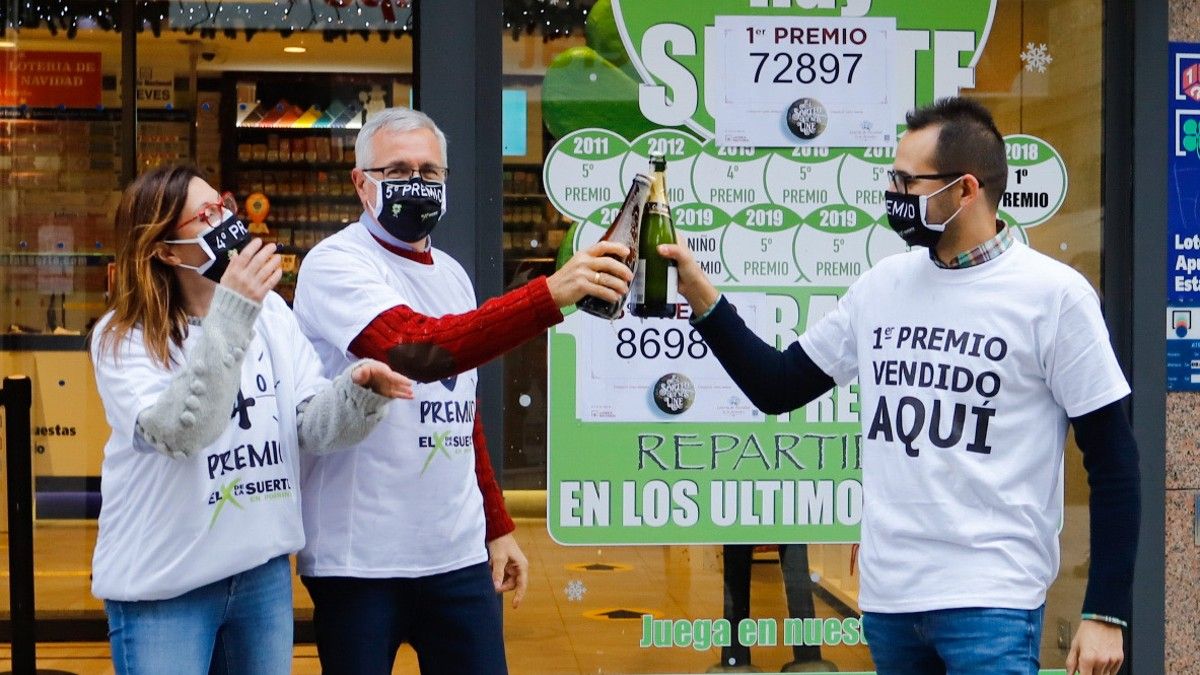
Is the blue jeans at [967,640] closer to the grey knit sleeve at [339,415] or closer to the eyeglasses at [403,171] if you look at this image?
the grey knit sleeve at [339,415]

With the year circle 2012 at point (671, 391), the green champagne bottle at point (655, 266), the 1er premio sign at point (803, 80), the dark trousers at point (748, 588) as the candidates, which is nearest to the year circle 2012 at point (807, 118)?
the 1er premio sign at point (803, 80)

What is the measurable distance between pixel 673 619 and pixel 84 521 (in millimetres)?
3357

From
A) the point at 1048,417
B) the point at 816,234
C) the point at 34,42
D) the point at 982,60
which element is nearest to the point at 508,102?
the point at 816,234

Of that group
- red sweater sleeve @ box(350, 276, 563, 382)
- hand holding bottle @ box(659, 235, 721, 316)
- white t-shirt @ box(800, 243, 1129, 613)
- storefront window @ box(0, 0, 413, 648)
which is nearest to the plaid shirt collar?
white t-shirt @ box(800, 243, 1129, 613)

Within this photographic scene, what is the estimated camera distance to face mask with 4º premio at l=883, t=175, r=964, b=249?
10.3 feet

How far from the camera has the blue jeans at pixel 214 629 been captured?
297 centimetres

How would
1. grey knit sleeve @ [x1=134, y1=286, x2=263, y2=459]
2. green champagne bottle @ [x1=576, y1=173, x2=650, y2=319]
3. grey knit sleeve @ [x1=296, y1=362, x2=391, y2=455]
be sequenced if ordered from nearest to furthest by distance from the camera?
grey knit sleeve @ [x1=134, y1=286, x2=263, y2=459] → grey knit sleeve @ [x1=296, y1=362, x2=391, y2=455] → green champagne bottle @ [x1=576, y1=173, x2=650, y2=319]

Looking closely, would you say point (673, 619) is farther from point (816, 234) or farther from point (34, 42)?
point (34, 42)

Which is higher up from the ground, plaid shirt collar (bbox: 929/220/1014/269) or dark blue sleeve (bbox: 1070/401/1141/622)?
plaid shirt collar (bbox: 929/220/1014/269)

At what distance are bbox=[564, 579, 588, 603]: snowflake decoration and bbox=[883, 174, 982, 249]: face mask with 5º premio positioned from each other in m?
2.22

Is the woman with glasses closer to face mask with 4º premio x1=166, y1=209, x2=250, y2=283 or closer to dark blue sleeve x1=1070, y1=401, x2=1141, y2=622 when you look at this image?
face mask with 4º premio x1=166, y1=209, x2=250, y2=283

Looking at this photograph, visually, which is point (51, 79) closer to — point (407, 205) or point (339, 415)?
point (407, 205)

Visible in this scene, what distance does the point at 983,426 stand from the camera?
9.87ft

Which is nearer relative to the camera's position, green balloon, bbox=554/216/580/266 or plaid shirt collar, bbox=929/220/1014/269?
plaid shirt collar, bbox=929/220/1014/269
